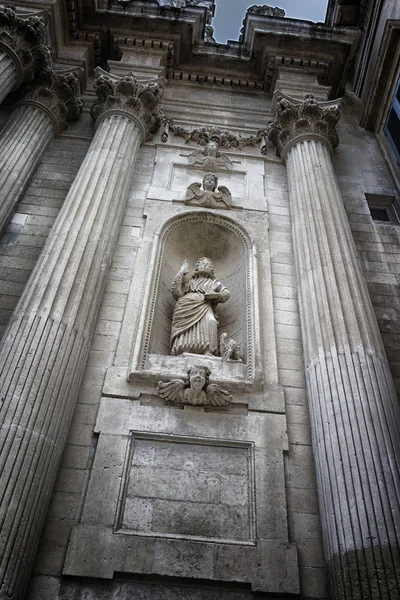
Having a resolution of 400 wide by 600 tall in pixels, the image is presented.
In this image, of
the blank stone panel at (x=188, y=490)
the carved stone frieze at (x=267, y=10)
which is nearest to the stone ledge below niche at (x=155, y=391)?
the blank stone panel at (x=188, y=490)

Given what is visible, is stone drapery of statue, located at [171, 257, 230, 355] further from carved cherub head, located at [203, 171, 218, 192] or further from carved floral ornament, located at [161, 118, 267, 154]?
carved floral ornament, located at [161, 118, 267, 154]

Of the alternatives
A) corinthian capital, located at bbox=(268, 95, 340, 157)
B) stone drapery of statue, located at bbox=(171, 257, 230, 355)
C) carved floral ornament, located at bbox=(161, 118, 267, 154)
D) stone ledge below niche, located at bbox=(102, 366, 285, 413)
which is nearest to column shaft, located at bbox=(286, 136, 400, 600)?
stone ledge below niche, located at bbox=(102, 366, 285, 413)

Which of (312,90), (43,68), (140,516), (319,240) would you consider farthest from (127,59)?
(140,516)

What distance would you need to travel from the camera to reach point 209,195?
10.8m

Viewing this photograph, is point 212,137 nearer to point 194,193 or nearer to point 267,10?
point 194,193

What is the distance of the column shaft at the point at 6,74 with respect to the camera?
10641 mm

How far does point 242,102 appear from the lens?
1446 cm

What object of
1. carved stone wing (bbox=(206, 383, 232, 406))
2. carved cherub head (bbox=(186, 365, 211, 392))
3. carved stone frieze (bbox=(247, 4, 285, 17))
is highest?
carved stone frieze (bbox=(247, 4, 285, 17))

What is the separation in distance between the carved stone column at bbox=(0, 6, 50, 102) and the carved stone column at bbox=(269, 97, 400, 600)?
675 cm

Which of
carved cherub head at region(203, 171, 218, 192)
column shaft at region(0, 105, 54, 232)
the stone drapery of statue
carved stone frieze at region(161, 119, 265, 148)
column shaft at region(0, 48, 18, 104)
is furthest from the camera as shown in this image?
carved stone frieze at region(161, 119, 265, 148)

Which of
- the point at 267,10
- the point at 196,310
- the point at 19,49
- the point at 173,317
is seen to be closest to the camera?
the point at 196,310

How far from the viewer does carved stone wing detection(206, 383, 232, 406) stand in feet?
23.1

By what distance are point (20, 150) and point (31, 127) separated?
1116 mm

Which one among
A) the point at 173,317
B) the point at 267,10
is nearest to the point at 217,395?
the point at 173,317
